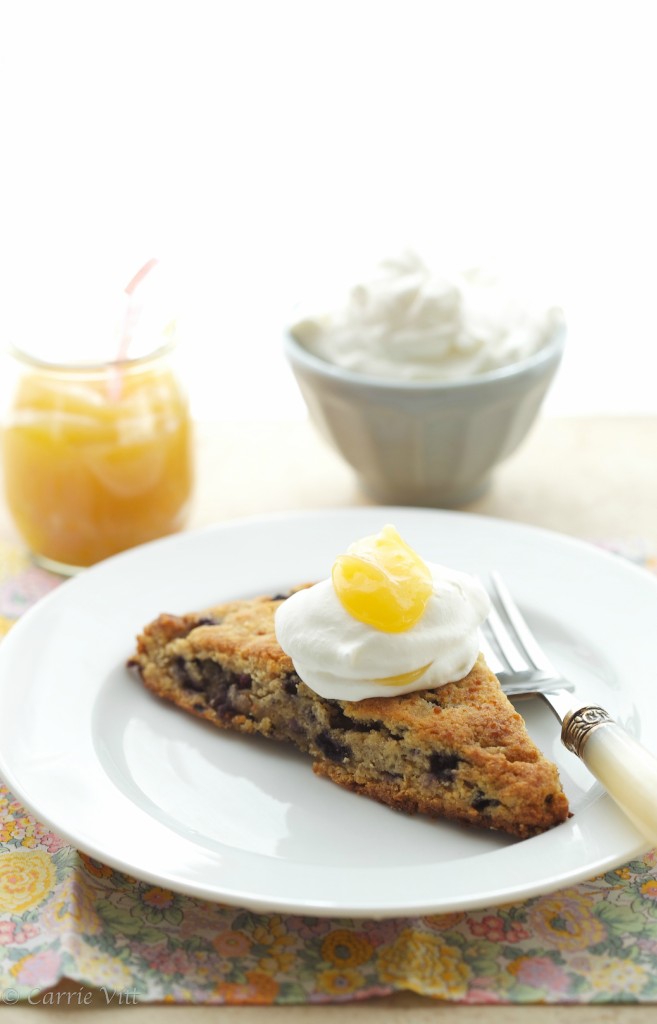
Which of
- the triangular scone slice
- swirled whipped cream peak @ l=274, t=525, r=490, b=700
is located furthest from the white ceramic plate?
swirled whipped cream peak @ l=274, t=525, r=490, b=700

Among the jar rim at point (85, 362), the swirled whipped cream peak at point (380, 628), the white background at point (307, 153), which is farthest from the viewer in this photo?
the white background at point (307, 153)

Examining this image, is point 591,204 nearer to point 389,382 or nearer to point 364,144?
point 364,144

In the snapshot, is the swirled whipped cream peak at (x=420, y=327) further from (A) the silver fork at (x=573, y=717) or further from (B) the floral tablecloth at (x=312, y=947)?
(B) the floral tablecloth at (x=312, y=947)

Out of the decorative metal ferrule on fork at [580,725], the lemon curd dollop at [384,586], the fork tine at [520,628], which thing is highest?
the lemon curd dollop at [384,586]

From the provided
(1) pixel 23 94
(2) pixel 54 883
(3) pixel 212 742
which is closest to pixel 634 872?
(3) pixel 212 742

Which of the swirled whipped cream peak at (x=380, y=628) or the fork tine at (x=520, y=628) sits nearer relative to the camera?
the swirled whipped cream peak at (x=380, y=628)

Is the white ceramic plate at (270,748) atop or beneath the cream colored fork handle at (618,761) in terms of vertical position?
beneath

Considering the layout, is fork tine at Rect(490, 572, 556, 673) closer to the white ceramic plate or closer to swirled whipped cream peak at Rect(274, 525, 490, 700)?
the white ceramic plate

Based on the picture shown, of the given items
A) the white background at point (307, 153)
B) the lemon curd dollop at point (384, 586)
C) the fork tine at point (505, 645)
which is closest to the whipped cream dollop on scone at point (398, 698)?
the lemon curd dollop at point (384, 586)
